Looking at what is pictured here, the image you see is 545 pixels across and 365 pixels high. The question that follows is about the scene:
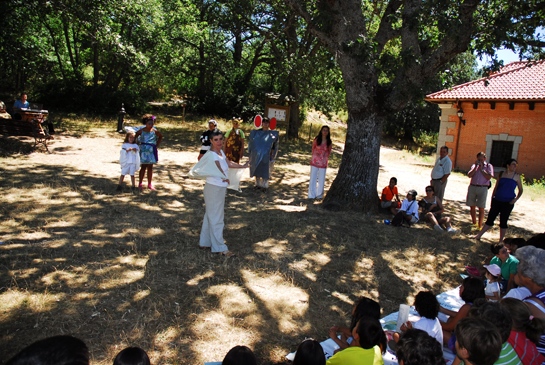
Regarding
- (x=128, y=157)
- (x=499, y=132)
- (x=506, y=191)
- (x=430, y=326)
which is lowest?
(x=430, y=326)

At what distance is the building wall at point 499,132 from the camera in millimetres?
16172

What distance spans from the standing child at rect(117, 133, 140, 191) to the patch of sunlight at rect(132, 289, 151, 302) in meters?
4.56

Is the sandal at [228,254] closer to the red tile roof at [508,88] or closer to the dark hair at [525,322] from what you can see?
the dark hair at [525,322]

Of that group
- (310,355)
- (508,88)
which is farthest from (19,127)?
(508,88)

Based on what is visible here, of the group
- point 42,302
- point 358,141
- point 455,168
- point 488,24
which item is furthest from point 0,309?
point 455,168

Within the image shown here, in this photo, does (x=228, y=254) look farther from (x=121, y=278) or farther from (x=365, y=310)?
(x=365, y=310)

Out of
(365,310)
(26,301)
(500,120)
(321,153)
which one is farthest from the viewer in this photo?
(500,120)

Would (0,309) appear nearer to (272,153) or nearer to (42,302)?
(42,302)

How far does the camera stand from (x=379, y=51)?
8.19 meters

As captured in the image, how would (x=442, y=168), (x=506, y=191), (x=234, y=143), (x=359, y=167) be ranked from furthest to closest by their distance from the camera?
(x=234, y=143)
(x=442, y=168)
(x=359, y=167)
(x=506, y=191)

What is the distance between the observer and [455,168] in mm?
18625

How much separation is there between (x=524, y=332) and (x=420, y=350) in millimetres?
1154

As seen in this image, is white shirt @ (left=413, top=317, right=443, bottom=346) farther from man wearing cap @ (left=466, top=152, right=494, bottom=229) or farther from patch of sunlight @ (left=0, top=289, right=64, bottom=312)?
man wearing cap @ (left=466, top=152, right=494, bottom=229)

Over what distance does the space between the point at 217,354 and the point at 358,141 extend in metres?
5.77
